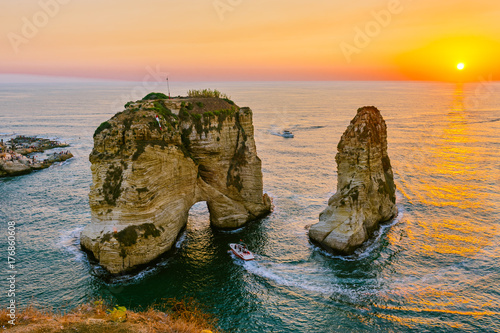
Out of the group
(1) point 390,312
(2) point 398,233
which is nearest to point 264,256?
(1) point 390,312

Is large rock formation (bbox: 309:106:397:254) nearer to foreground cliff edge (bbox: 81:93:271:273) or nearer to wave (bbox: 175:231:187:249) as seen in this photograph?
foreground cliff edge (bbox: 81:93:271:273)

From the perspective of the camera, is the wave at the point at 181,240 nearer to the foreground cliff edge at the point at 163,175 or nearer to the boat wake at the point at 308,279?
the foreground cliff edge at the point at 163,175

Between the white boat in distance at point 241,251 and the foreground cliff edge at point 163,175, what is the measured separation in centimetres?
546

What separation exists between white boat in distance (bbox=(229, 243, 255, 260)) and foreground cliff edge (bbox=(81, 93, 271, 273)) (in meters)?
5.46

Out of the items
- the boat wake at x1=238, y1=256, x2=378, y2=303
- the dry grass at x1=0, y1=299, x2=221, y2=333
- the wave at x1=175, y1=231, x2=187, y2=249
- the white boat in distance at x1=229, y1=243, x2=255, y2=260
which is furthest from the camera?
the wave at x1=175, y1=231, x2=187, y2=249

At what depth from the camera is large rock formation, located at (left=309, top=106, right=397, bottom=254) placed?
33.6 metres

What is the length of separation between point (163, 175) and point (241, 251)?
11219 millimetres

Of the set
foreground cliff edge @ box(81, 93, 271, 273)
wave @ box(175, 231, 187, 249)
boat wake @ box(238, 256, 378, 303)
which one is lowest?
boat wake @ box(238, 256, 378, 303)

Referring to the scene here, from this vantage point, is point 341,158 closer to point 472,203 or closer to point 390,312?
Result: point 390,312

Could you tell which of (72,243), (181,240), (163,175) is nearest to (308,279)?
(181,240)

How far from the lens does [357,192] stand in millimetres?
34438

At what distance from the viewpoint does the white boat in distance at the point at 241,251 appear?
32438mm

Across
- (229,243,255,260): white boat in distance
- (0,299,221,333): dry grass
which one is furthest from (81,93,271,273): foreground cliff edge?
(0,299,221,333): dry grass

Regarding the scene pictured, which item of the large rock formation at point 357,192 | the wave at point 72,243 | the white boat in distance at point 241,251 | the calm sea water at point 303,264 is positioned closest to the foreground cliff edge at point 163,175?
the wave at point 72,243
